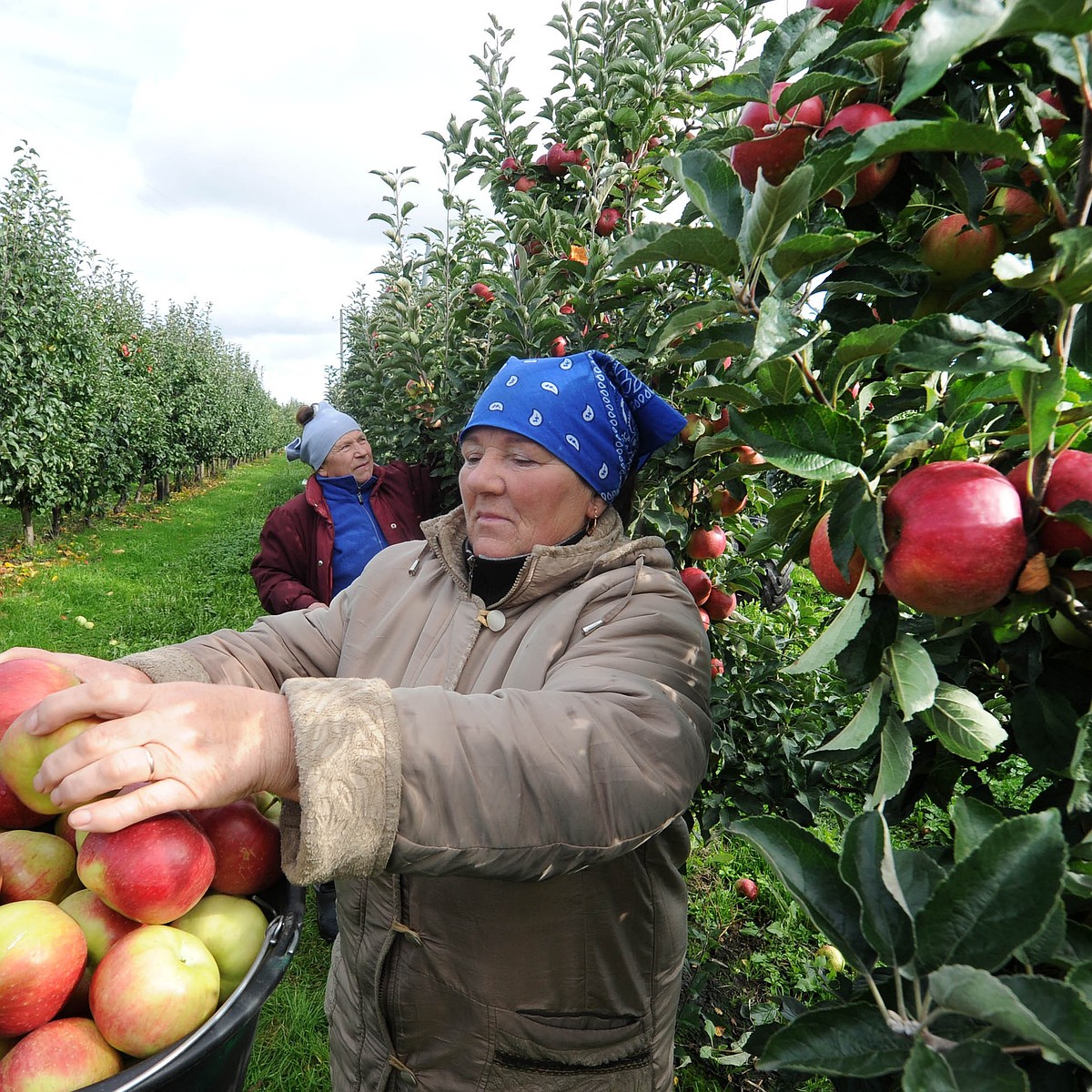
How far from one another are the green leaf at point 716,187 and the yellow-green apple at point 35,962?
107cm

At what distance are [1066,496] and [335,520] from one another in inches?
133

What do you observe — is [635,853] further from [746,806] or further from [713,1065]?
[713,1065]

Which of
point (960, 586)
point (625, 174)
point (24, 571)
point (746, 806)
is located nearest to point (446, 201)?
point (625, 174)

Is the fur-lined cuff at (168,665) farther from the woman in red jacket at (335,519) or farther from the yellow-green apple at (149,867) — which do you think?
the woman in red jacket at (335,519)

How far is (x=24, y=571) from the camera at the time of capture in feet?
28.0

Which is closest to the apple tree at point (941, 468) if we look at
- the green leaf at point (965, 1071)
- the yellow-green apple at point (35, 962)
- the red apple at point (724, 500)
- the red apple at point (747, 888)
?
the green leaf at point (965, 1071)

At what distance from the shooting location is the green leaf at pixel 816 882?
0.59 metres

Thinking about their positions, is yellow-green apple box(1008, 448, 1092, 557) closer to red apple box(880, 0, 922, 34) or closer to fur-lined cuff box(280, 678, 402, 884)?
red apple box(880, 0, 922, 34)

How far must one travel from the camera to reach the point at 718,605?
236cm

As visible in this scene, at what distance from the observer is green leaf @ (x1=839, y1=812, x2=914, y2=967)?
54 centimetres

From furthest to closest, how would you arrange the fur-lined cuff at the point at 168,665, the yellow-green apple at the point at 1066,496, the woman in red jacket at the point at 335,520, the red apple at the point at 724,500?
the woman in red jacket at the point at 335,520 < the red apple at the point at 724,500 < the fur-lined cuff at the point at 168,665 < the yellow-green apple at the point at 1066,496

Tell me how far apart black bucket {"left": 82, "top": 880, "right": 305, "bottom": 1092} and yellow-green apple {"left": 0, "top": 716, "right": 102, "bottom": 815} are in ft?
1.04

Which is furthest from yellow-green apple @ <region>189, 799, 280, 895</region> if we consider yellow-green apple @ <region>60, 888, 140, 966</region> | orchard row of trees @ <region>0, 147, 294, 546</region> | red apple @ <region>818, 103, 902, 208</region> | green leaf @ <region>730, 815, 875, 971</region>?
orchard row of trees @ <region>0, 147, 294, 546</region>

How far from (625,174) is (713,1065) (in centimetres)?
287
